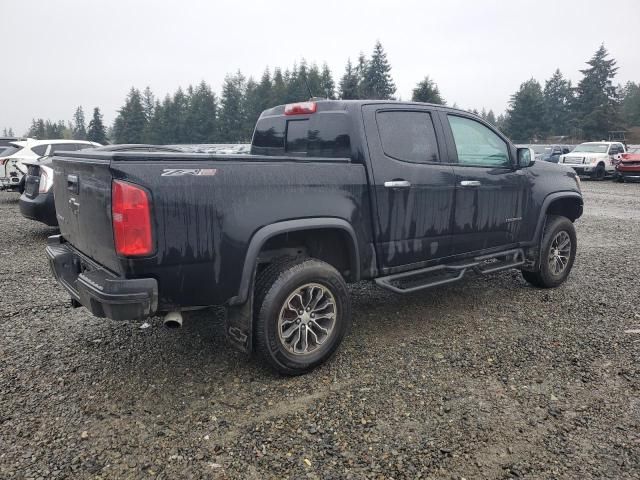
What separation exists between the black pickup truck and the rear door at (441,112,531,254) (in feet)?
0.05

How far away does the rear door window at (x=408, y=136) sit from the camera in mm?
3967

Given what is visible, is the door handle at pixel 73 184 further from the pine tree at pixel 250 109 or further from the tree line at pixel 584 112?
the pine tree at pixel 250 109

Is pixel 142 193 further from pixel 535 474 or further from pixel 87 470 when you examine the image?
pixel 535 474

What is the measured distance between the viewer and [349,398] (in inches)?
126

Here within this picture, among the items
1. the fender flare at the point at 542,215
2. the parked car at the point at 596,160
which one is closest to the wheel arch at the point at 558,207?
the fender flare at the point at 542,215

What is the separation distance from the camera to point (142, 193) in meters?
2.76

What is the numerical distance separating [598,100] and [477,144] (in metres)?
68.7

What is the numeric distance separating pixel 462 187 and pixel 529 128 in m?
74.0

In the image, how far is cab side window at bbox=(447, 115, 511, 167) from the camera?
453 centimetres

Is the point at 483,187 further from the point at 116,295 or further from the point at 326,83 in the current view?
the point at 326,83

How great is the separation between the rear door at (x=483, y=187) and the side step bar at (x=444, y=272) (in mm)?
126

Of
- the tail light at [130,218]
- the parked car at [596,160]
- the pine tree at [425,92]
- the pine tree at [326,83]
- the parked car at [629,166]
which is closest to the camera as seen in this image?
the tail light at [130,218]

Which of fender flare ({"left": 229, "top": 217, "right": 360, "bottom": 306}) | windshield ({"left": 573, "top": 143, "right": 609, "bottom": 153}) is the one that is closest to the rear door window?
fender flare ({"left": 229, "top": 217, "right": 360, "bottom": 306})

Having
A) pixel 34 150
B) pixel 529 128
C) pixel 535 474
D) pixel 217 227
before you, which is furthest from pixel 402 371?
pixel 529 128
